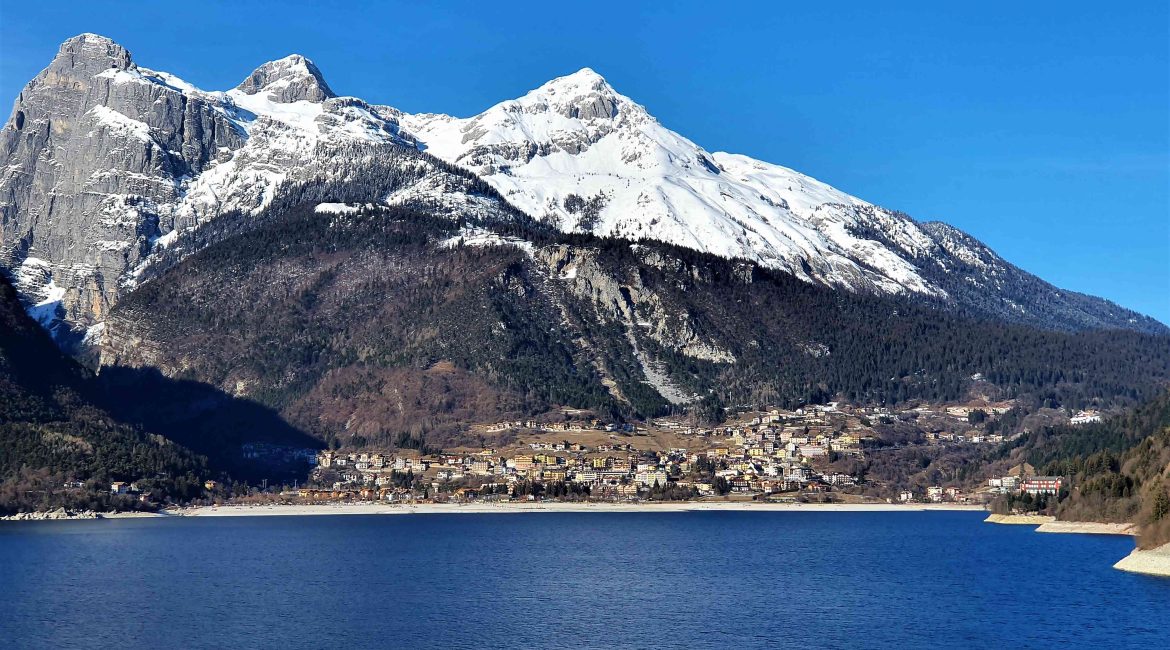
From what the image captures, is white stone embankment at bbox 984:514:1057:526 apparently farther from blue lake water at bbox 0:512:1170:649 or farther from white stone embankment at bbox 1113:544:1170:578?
white stone embankment at bbox 1113:544:1170:578

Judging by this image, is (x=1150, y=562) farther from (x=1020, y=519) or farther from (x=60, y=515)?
(x=60, y=515)

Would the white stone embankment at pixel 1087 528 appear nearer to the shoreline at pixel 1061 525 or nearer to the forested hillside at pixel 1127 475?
the shoreline at pixel 1061 525

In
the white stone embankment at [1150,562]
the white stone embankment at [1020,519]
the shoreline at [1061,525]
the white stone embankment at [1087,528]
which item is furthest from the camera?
the white stone embankment at [1020,519]

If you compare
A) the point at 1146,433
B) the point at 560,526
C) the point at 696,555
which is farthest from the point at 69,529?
the point at 1146,433

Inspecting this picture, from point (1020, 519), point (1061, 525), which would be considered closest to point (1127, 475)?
point (1061, 525)

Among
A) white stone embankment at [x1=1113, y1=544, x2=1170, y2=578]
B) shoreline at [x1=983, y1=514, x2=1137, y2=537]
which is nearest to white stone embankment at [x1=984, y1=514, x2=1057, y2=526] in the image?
shoreline at [x1=983, y1=514, x2=1137, y2=537]

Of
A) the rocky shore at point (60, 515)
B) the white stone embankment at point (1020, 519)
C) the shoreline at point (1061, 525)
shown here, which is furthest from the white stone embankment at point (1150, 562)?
the rocky shore at point (60, 515)

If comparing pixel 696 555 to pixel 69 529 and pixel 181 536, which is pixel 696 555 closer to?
pixel 181 536
